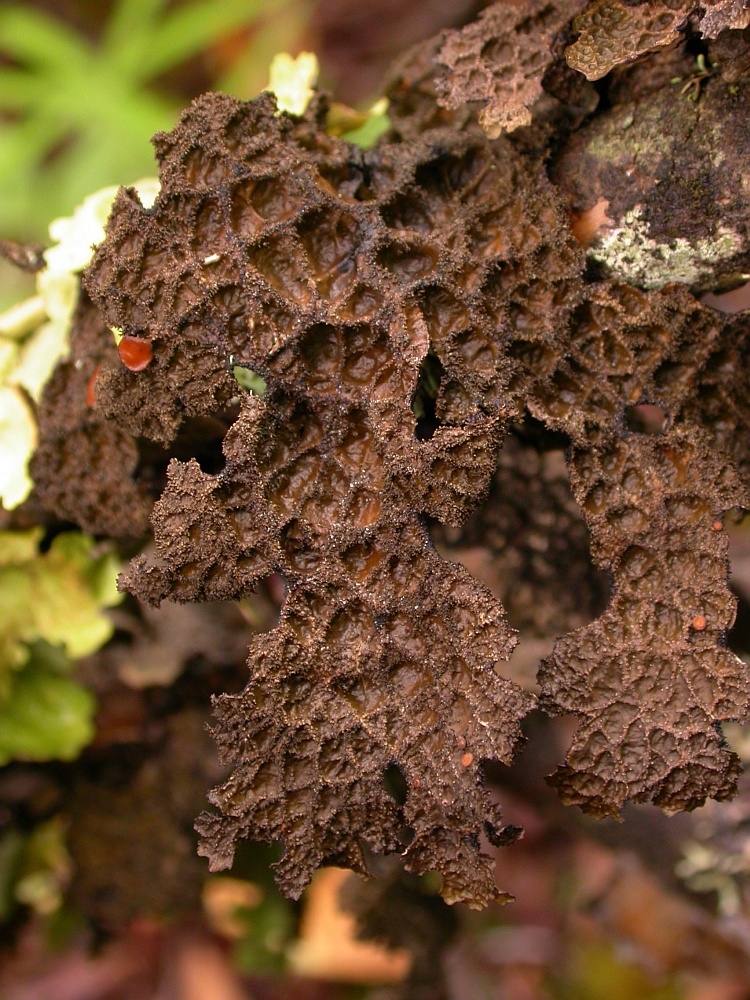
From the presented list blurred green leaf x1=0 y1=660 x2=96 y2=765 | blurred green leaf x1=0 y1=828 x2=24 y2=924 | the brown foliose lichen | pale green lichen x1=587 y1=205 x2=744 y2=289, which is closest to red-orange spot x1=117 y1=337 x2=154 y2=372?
the brown foliose lichen

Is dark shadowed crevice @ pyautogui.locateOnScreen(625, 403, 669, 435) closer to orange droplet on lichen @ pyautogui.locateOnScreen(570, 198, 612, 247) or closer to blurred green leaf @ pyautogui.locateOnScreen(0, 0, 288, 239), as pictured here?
orange droplet on lichen @ pyautogui.locateOnScreen(570, 198, 612, 247)

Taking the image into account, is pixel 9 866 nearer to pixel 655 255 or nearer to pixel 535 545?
pixel 535 545

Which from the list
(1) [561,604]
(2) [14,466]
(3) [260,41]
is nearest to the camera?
(2) [14,466]

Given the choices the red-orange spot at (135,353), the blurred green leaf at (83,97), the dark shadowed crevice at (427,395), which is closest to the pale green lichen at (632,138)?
the dark shadowed crevice at (427,395)

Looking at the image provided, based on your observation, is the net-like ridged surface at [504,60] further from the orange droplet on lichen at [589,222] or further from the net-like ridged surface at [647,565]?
the net-like ridged surface at [647,565]

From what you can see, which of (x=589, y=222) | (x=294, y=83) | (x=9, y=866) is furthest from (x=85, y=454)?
(x=9, y=866)

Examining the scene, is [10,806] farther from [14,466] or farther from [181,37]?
[181,37]

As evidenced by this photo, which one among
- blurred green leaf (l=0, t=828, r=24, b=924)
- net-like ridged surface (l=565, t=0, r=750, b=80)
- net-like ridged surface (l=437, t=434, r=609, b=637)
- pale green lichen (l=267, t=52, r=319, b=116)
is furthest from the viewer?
blurred green leaf (l=0, t=828, r=24, b=924)

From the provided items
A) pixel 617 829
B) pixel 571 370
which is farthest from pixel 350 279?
pixel 617 829
